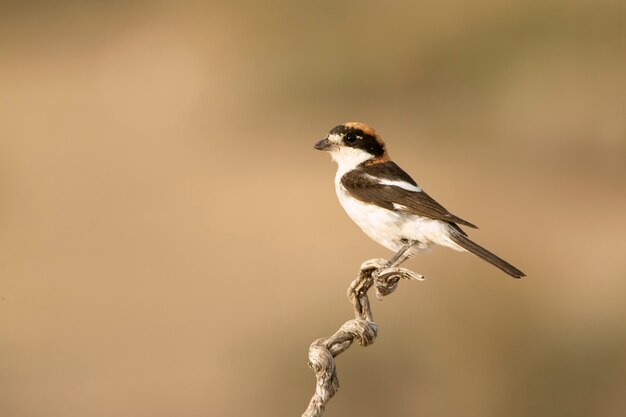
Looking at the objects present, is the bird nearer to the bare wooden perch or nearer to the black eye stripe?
the black eye stripe

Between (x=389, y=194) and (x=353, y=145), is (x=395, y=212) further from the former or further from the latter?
(x=353, y=145)

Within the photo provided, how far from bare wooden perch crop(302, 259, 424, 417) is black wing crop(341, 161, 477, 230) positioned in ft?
2.96

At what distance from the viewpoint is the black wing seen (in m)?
5.36

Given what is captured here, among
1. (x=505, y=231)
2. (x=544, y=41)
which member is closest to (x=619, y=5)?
(x=544, y=41)

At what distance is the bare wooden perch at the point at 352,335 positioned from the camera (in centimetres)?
341

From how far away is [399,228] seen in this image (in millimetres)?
5465

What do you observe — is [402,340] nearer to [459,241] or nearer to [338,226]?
[338,226]

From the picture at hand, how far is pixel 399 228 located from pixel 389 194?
18 cm

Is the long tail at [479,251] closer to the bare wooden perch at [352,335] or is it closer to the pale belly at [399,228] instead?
the pale belly at [399,228]

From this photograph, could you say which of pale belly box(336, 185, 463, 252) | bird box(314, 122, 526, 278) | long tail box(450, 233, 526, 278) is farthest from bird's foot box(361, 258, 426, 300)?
pale belly box(336, 185, 463, 252)

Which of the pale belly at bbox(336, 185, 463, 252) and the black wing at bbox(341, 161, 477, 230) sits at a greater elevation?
the black wing at bbox(341, 161, 477, 230)

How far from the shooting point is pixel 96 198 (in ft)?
44.2

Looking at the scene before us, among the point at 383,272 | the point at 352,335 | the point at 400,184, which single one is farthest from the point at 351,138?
the point at 352,335

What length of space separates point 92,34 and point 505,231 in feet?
29.8
